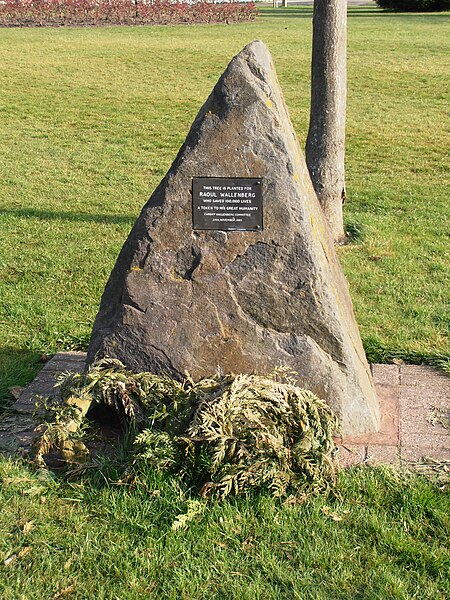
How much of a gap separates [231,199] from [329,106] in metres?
3.83

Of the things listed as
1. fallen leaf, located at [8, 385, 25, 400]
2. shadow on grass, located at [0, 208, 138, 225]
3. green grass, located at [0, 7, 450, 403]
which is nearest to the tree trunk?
green grass, located at [0, 7, 450, 403]

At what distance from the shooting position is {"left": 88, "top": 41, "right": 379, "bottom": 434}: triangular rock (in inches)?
151

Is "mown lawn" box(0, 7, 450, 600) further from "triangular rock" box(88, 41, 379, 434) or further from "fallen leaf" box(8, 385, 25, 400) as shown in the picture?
"triangular rock" box(88, 41, 379, 434)

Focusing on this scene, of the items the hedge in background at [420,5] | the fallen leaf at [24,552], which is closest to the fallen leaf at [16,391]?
the fallen leaf at [24,552]

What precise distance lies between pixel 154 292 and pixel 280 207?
77 cm

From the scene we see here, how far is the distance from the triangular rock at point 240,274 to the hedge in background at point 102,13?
86.5 ft

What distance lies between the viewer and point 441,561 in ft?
10.6

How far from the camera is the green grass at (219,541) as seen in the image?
3.13 m

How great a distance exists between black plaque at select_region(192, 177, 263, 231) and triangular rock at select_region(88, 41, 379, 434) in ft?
0.09

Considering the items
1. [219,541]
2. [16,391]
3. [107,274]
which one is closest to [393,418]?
[219,541]

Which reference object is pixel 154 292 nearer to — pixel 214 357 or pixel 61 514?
pixel 214 357

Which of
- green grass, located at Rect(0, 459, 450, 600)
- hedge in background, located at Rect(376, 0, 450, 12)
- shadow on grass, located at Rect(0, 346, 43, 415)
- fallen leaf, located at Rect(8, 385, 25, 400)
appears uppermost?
green grass, located at Rect(0, 459, 450, 600)

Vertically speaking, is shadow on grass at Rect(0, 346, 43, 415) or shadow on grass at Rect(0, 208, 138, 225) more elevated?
shadow on grass at Rect(0, 346, 43, 415)

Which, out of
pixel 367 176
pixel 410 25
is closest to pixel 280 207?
pixel 367 176
